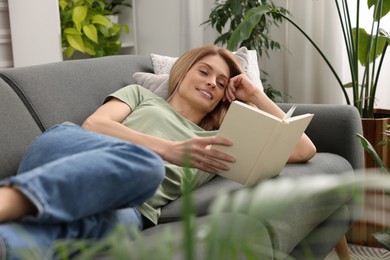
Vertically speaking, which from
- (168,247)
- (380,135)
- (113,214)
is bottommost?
(380,135)

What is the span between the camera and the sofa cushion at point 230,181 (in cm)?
166

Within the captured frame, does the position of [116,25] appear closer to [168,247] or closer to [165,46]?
[165,46]

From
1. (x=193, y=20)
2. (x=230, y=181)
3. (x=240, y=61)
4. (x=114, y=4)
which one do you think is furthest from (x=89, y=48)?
(x=230, y=181)

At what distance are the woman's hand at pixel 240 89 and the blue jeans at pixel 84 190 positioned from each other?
743 mm

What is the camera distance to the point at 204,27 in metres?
4.02

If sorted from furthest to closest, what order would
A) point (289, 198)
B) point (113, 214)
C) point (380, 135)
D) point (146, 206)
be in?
1. point (380, 135)
2. point (146, 206)
3. point (113, 214)
4. point (289, 198)

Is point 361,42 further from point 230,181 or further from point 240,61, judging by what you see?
point 230,181

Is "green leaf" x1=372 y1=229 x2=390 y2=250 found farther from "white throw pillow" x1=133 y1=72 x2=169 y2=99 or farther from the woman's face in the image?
"white throw pillow" x1=133 y1=72 x2=169 y2=99

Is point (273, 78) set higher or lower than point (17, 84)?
lower

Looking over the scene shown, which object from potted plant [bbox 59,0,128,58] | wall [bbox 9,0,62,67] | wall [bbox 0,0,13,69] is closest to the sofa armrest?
wall [bbox 9,0,62,67]

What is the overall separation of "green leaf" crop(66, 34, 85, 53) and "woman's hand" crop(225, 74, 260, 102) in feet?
5.93

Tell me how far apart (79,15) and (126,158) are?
2.67m

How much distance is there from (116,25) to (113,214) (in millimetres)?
2899

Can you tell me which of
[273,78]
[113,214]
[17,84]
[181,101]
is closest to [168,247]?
[113,214]
